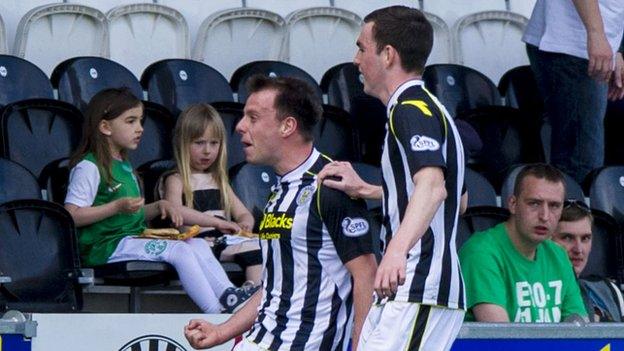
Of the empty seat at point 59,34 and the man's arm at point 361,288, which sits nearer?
the man's arm at point 361,288

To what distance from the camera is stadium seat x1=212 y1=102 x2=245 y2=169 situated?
27.1 feet

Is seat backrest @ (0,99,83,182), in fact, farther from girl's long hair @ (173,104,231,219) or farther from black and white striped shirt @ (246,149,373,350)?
black and white striped shirt @ (246,149,373,350)

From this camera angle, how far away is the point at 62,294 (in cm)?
675

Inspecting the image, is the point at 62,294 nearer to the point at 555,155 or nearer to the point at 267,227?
the point at 267,227

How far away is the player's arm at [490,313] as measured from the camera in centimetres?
643

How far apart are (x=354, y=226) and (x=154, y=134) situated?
339cm

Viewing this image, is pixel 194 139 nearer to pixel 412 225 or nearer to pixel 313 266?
pixel 313 266

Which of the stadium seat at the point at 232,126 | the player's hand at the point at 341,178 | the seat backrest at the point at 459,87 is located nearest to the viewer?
the player's hand at the point at 341,178

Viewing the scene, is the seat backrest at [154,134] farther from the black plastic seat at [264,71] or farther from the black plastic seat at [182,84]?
the black plastic seat at [264,71]

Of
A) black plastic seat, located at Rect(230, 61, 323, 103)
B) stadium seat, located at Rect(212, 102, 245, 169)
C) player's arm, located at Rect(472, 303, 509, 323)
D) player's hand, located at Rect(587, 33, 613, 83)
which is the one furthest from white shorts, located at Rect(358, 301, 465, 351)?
black plastic seat, located at Rect(230, 61, 323, 103)

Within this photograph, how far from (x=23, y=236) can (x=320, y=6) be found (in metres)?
3.45

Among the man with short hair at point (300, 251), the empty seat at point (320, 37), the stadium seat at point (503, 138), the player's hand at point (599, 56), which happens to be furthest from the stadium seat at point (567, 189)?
the man with short hair at point (300, 251)

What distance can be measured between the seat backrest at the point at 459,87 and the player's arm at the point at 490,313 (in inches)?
114

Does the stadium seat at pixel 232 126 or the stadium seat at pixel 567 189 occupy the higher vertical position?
the stadium seat at pixel 232 126
